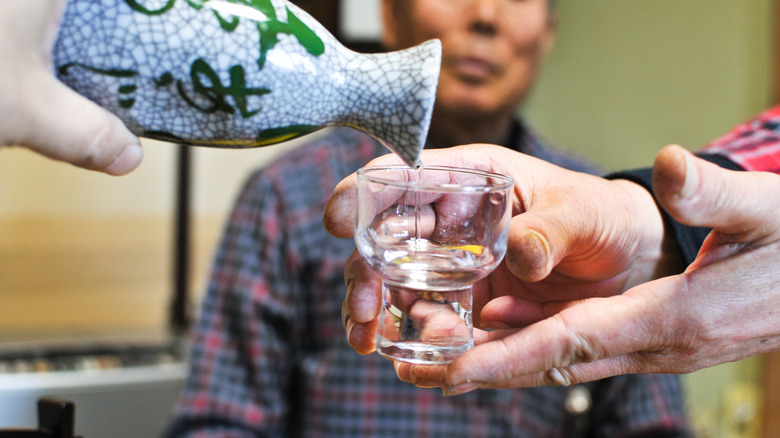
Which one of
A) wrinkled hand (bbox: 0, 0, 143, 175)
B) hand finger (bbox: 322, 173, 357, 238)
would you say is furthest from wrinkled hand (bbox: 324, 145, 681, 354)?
wrinkled hand (bbox: 0, 0, 143, 175)

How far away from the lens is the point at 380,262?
0.54m

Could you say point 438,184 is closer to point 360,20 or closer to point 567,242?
point 567,242

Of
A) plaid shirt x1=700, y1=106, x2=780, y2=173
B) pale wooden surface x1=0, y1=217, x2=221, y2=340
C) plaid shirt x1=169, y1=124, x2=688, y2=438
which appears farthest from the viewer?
pale wooden surface x1=0, y1=217, x2=221, y2=340

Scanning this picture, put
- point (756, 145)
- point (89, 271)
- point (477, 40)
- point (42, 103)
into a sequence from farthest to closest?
point (89, 271) → point (477, 40) → point (756, 145) → point (42, 103)

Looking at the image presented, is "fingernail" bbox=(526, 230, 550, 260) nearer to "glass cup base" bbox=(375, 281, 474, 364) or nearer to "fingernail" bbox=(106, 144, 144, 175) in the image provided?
"glass cup base" bbox=(375, 281, 474, 364)

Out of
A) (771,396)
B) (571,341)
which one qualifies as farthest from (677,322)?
(771,396)

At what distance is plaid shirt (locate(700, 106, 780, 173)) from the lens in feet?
2.27

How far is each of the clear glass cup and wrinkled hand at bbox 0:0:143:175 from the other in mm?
181

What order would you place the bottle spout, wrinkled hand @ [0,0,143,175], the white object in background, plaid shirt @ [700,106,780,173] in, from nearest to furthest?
wrinkled hand @ [0,0,143,175] < the bottle spout < plaid shirt @ [700,106,780,173] < the white object in background

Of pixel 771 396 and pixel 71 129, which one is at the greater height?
pixel 71 129

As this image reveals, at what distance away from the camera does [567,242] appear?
0.52m

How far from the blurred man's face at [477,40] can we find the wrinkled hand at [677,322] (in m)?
0.74

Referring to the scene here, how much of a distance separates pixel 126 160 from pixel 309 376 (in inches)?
35.3

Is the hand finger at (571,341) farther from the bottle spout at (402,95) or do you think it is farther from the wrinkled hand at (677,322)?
the bottle spout at (402,95)
